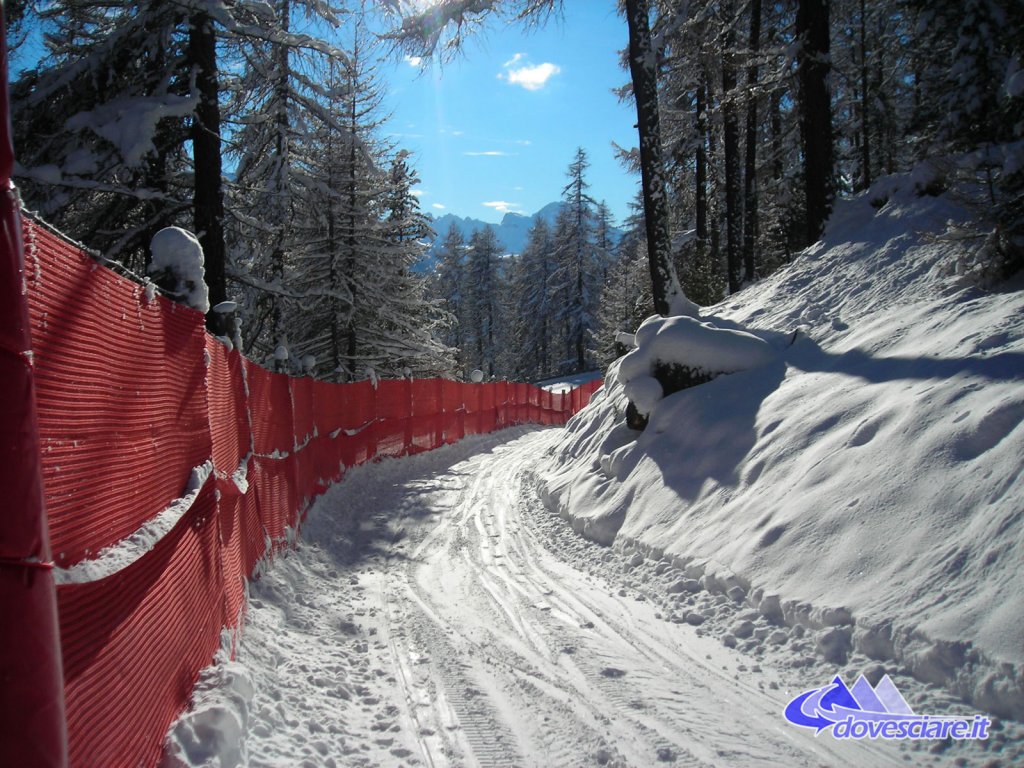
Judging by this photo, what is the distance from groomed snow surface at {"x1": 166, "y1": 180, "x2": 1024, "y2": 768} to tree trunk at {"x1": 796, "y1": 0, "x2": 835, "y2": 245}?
3.35 metres

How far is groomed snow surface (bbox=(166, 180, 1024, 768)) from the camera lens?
318 centimetres

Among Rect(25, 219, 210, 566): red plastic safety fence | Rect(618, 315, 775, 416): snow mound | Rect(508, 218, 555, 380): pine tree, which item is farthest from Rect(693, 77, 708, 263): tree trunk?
Rect(508, 218, 555, 380): pine tree

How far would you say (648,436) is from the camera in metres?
8.10

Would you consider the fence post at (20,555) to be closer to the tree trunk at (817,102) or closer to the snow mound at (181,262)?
the snow mound at (181,262)

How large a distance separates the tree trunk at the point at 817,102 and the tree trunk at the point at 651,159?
2962 millimetres

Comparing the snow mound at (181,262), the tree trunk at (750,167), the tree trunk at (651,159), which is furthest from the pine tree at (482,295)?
the snow mound at (181,262)

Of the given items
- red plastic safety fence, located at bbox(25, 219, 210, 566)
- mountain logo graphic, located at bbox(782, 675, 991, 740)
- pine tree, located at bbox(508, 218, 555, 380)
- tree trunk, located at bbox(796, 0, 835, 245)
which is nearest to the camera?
red plastic safety fence, located at bbox(25, 219, 210, 566)

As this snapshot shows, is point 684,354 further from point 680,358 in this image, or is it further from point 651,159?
point 651,159

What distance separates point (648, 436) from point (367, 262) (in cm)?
1602

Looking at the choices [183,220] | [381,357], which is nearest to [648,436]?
[183,220]

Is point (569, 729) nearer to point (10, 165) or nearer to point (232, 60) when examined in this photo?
point (10, 165)

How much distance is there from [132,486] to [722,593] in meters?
4.10

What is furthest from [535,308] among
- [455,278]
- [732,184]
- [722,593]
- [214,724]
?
[214,724]

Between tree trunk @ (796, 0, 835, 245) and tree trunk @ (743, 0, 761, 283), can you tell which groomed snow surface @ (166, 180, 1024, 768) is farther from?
tree trunk @ (743, 0, 761, 283)
